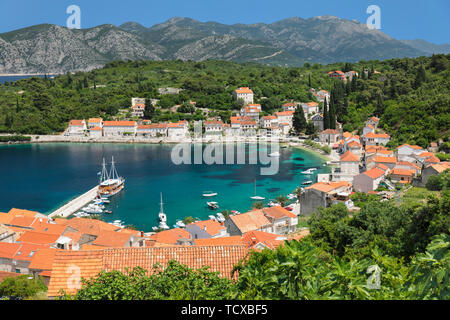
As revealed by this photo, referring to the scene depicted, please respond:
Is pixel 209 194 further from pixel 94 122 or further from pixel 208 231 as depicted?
pixel 94 122

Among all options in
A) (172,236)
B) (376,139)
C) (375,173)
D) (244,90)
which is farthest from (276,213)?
(244,90)

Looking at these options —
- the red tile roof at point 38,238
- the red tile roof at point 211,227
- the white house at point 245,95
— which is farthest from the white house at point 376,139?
the red tile roof at point 38,238

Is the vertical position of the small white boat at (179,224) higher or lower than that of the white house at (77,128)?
lower

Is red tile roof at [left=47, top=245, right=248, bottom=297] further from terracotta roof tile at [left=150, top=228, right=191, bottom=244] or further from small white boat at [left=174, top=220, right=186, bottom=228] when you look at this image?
small white boat at [left=174, top=220, right=186, bottom=228]

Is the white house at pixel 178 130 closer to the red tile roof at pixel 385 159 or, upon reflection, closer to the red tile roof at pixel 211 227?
the red tile roof at pixel 385 159

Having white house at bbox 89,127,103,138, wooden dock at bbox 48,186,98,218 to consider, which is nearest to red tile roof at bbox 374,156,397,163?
wooden dock at bbox 48,186,98,218
